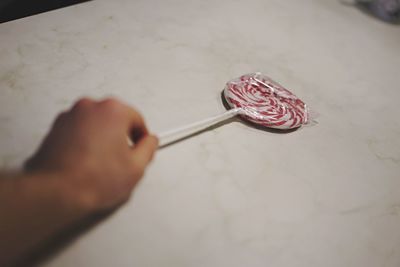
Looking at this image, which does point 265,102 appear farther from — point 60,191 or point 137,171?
point 60,191

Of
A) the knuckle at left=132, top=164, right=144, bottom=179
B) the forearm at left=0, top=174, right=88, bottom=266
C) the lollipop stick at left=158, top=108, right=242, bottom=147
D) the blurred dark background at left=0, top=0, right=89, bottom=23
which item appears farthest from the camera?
the blurred dark background at left=0, top=0, right=89, bottom=23

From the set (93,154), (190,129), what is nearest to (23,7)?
(190,129)

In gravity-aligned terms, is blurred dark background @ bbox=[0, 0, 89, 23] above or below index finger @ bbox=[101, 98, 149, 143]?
below

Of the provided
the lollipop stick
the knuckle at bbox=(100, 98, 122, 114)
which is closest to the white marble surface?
the lollipop stick

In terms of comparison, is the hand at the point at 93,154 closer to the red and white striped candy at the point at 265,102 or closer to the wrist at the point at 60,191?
the wrist at the point at 60,191

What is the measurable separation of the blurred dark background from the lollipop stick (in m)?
0.68

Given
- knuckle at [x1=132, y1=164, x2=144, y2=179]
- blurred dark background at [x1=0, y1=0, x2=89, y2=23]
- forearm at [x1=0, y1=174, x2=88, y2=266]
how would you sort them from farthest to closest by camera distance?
1. blurred dark background at [x1=0, y1=0, x2=89, y2=23]
2. knuckle at [x1=132, y1=164, x2=144, y2=179]
3. forearm at [x1=0, y1=174, x2=88, y2=266]

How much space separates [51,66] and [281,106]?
0.53m

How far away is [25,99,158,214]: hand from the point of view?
41 centimetres

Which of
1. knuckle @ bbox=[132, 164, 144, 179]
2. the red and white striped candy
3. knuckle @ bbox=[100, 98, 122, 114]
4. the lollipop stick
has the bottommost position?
the lollipop stick

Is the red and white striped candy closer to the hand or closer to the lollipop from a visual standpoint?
the lollipop

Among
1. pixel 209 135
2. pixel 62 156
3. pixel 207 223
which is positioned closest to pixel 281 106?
pixel 209 135

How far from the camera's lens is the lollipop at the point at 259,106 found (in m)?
0.71

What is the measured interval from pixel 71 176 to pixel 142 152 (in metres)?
0.12
